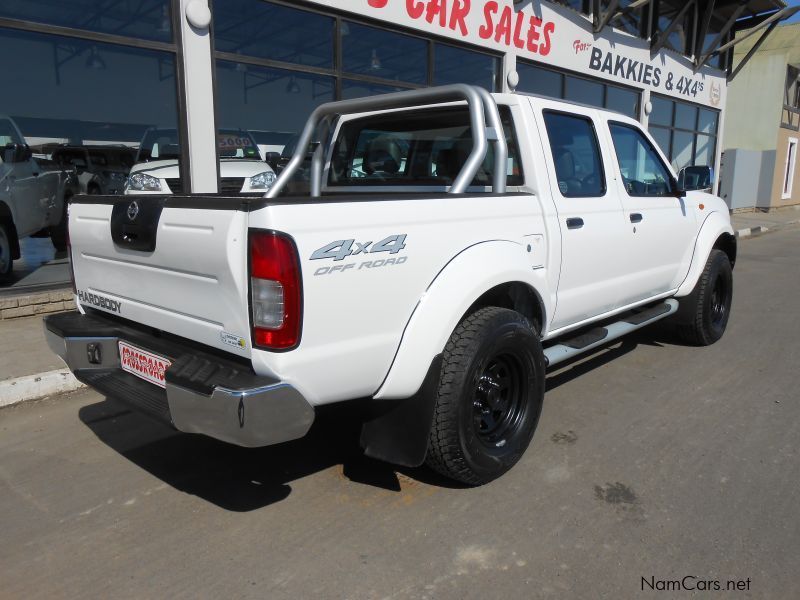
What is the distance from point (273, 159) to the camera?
27.1 feet

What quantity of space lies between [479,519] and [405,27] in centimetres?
779

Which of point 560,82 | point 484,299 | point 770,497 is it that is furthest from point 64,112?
point 560,82

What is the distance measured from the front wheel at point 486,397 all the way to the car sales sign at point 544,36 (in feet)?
20.3

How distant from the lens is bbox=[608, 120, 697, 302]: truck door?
415 cm

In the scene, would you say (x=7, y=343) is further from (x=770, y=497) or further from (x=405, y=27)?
(x=405, y=27)

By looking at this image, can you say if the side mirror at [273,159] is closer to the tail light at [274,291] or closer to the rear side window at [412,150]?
the rear side window at [412,150]

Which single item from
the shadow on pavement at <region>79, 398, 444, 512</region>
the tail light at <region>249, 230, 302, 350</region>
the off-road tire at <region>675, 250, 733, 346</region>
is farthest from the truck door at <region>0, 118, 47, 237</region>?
the off-road tire at <region>675, 250, 733, 346</region>

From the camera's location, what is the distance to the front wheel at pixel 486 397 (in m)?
2.70

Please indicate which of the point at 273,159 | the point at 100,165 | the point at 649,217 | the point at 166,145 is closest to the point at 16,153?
the point at 100,165

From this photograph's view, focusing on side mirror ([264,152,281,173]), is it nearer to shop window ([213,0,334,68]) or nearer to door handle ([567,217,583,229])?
shop window ([213,0,334,68])

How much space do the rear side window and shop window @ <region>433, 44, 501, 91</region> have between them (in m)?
6.01

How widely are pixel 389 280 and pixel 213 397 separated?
78cm

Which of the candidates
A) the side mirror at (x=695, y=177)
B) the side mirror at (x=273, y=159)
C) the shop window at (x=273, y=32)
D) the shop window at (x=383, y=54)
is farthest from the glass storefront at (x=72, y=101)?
the side mirror at (x=695, y=177)

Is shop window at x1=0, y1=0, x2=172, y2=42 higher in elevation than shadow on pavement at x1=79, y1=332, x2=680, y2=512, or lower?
higher
